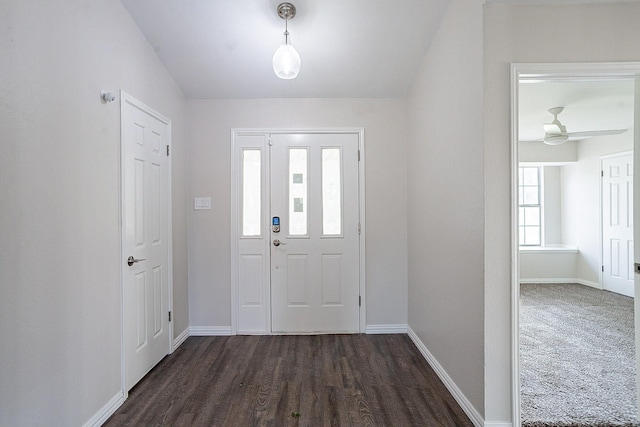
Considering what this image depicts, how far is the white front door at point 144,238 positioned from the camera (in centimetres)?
226

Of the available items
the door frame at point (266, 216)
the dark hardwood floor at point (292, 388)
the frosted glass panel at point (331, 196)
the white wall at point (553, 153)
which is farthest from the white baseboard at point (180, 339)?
the white wall at point (553, 153)

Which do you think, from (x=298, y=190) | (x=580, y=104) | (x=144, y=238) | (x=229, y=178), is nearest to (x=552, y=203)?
(x=580, y=104)

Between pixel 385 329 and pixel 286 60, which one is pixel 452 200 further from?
pixel 385 329

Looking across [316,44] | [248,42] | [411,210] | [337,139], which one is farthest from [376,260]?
[248,42]

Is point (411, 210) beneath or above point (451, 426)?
above

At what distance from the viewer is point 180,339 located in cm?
312

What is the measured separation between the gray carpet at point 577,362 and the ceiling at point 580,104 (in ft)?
7.24

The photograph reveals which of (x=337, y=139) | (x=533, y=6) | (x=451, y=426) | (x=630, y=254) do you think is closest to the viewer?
(x=533, y=6)

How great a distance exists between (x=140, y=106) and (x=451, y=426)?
9.98ft

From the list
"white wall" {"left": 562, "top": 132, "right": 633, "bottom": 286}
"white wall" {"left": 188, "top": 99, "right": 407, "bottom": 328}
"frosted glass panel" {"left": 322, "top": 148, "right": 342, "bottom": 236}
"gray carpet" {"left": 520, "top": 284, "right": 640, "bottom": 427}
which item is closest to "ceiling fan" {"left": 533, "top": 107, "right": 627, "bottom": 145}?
"white wall" {"left": 562, "top": 132, "right": 633, "bottom": 286}

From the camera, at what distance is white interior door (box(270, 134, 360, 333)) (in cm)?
336

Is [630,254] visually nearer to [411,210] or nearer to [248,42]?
[411,210]

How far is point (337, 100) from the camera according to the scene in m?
3.35

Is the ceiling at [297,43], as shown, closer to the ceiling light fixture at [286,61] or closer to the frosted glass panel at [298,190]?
the ceiling light fixture at [286,61]
